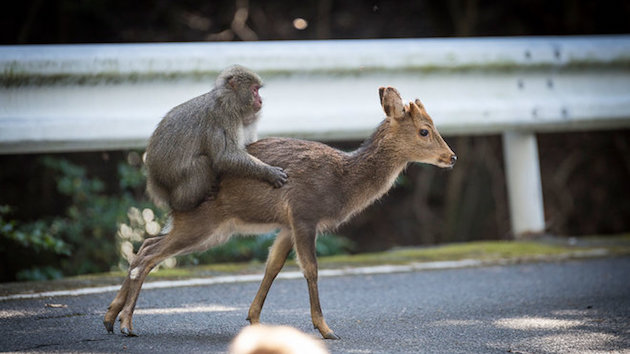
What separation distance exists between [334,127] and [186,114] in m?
1.96

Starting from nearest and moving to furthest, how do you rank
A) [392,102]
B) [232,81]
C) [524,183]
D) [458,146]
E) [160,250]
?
[160,250]
[232,81]
[392,102]
[524,183]
[458,146]

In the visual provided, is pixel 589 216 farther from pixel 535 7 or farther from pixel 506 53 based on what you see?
pixel 506 53

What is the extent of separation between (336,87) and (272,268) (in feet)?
7.67

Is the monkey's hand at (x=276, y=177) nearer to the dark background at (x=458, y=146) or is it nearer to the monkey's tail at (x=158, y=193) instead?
the monkey's tail at (x=158, y=193)

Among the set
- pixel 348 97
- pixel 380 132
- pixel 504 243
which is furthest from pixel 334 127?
pixel 504 243

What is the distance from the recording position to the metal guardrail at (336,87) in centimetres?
587

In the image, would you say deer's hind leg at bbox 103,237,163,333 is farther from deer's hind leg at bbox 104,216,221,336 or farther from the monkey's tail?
the monkey's tail

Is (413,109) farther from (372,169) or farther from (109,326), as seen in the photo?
(109,326)

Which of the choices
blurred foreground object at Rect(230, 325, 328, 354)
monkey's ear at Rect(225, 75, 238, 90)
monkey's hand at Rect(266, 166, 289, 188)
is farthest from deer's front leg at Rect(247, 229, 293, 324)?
blurred foreground object at Rect(230, 325, 328, 354)

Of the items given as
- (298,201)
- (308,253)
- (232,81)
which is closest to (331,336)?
(308,253)

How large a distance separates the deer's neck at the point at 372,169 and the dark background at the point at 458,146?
4905mm

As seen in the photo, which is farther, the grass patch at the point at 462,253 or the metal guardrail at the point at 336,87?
the grass patch at the point at 462,253

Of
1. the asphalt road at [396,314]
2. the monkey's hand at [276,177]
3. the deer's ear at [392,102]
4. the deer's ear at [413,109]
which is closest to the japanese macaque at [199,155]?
the monkey's hand at [276,177]

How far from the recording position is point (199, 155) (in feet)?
15.5
